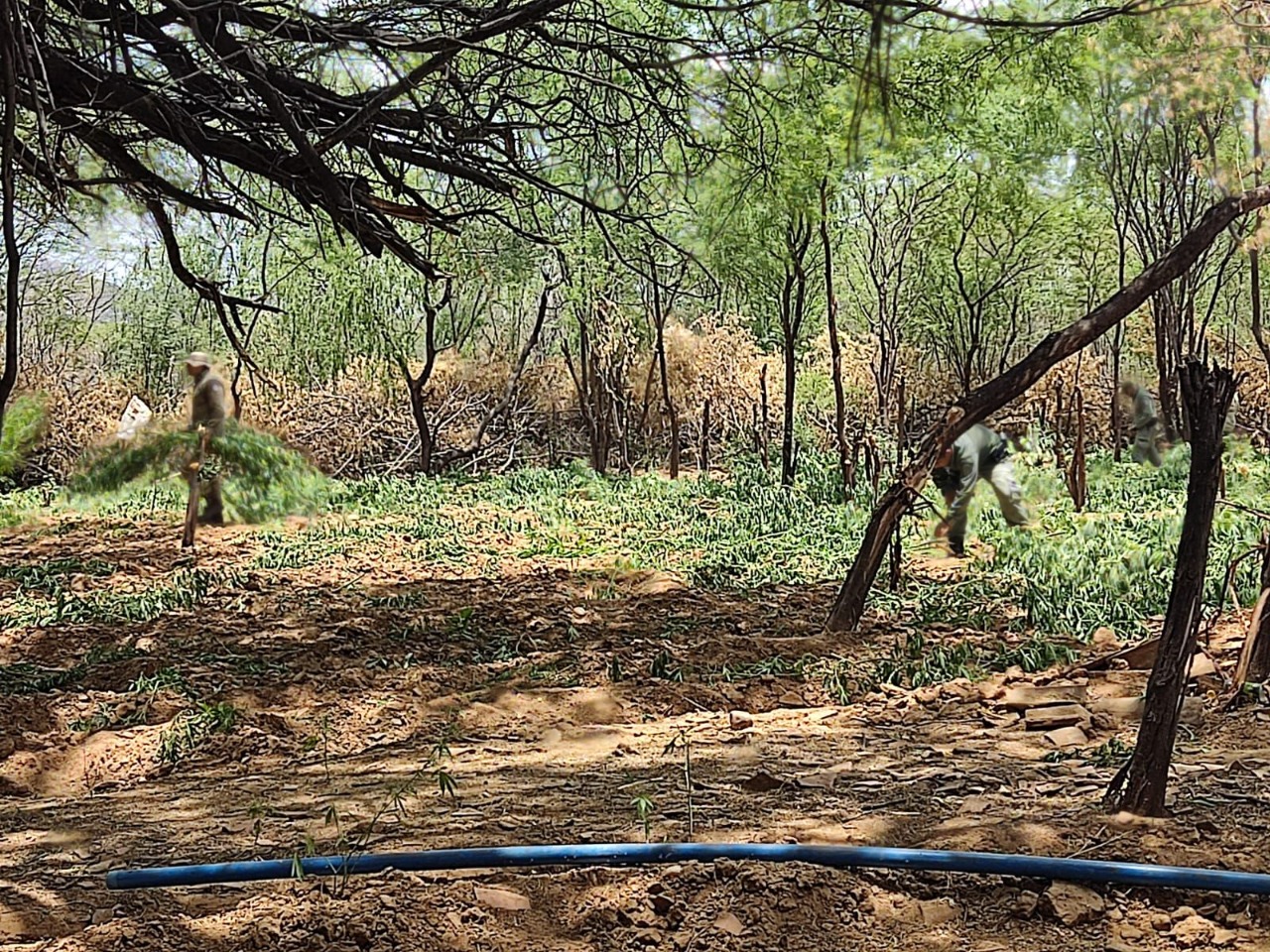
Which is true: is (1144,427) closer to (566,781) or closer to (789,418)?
(789,418)

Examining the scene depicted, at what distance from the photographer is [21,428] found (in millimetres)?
14227

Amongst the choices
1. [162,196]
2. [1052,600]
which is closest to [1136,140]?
[1052,600]

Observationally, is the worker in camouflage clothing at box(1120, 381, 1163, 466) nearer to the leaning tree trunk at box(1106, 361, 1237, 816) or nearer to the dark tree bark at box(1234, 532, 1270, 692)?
the dark tree bark at box(1234, 532, 1270, 692)

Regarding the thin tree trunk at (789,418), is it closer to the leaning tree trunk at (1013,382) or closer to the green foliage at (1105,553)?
the green foliage at (1105,553)

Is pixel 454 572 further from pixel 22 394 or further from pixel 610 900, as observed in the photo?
pixel 22 394

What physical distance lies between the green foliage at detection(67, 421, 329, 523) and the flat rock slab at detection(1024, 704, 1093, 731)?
7801 millimetres

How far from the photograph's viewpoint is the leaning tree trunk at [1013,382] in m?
5.51

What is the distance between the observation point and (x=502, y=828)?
3.10 metres

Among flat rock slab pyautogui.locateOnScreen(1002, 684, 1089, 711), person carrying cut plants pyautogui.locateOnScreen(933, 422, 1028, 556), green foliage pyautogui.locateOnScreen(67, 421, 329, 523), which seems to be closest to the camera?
flat rock slab pyautogui.locateOnScreen(1002, 684, 1089, 711)

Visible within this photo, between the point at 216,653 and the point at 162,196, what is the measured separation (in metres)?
2.32

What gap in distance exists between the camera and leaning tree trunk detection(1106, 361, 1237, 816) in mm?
2658

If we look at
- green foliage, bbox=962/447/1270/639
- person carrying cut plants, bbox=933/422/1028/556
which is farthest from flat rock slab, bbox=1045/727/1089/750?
person carrying cut plants, bbox=933/422/1028/556

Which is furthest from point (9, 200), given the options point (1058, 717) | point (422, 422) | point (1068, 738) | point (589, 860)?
point (422, 422)

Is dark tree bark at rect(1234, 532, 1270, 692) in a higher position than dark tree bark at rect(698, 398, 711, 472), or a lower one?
lower
